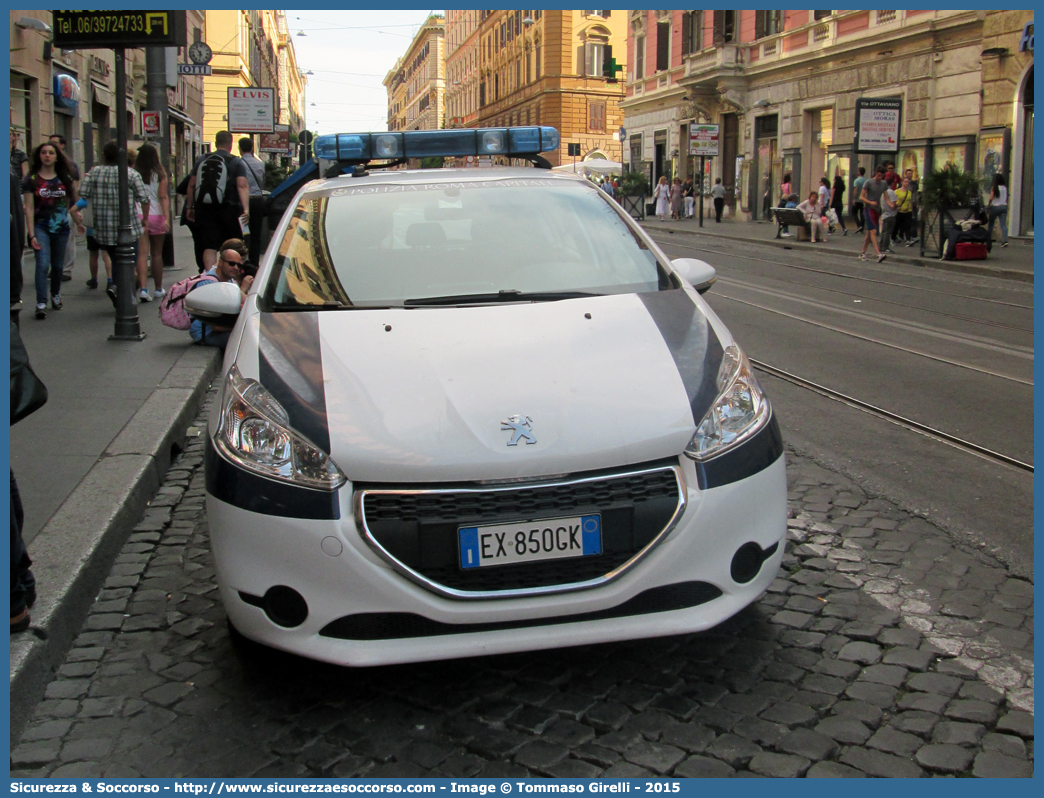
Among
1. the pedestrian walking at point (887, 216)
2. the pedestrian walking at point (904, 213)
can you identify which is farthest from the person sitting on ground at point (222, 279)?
the pedestrian walking at point (904, 213)

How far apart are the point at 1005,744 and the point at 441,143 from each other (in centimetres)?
406

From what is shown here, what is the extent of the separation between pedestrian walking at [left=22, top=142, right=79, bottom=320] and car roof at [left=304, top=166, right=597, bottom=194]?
6268 millimetres

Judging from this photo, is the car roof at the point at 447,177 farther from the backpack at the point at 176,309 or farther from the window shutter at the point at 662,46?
the window shutter at the point at 662,46

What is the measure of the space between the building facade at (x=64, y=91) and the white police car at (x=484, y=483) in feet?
34.8

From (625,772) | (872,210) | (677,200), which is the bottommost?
(625,772)

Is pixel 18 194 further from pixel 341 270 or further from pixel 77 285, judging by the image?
pixel 77 285

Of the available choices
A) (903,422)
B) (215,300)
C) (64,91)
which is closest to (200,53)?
(64,91)

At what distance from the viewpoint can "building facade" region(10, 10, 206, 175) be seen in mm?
17562

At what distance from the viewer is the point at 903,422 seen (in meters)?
6.44

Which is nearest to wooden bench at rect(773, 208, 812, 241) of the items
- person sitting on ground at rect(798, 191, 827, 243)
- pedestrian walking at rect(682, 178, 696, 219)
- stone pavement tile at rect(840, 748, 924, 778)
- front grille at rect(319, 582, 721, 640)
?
person sitting on ground at rect(798, 191, 827, 243)

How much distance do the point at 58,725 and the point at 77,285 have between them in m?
11.0

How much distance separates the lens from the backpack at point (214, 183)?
38.0 feet

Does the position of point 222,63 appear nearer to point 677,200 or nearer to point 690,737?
point 677,200

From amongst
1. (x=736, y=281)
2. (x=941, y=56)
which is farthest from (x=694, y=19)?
(x=736, y=281)
